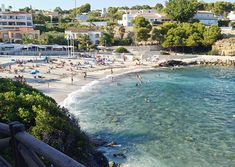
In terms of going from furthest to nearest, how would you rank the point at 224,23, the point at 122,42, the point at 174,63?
the point at 224,23 → the point at 122,42 → the point at 174,63

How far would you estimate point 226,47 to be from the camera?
89.1 metres

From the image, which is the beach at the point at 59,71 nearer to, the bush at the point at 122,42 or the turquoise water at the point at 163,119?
the turquoise water at the point at 163,119

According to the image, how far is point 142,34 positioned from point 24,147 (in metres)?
91.7

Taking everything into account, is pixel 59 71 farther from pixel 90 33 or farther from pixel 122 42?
pixel 122 42

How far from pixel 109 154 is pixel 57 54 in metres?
59.1

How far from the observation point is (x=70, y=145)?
18.0 m

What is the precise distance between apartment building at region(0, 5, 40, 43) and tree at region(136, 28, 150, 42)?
2705cm

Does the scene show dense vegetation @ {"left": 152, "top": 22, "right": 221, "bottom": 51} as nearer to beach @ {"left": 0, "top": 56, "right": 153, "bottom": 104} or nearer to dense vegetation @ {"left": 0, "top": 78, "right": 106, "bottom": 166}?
beach @ {"left": 0, "top": 56, "right": 153, "bottom": 104}

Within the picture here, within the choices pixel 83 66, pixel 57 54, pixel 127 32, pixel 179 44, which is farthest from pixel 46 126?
pixel 127 32

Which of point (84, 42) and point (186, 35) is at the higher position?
point (186, 35)

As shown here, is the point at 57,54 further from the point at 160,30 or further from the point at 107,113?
the point at 107,113

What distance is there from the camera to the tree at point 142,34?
9288 centimetres

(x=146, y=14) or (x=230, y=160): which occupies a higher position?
(x=146, y=14)

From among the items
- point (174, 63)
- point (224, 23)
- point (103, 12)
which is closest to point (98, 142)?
point (174, 63)
